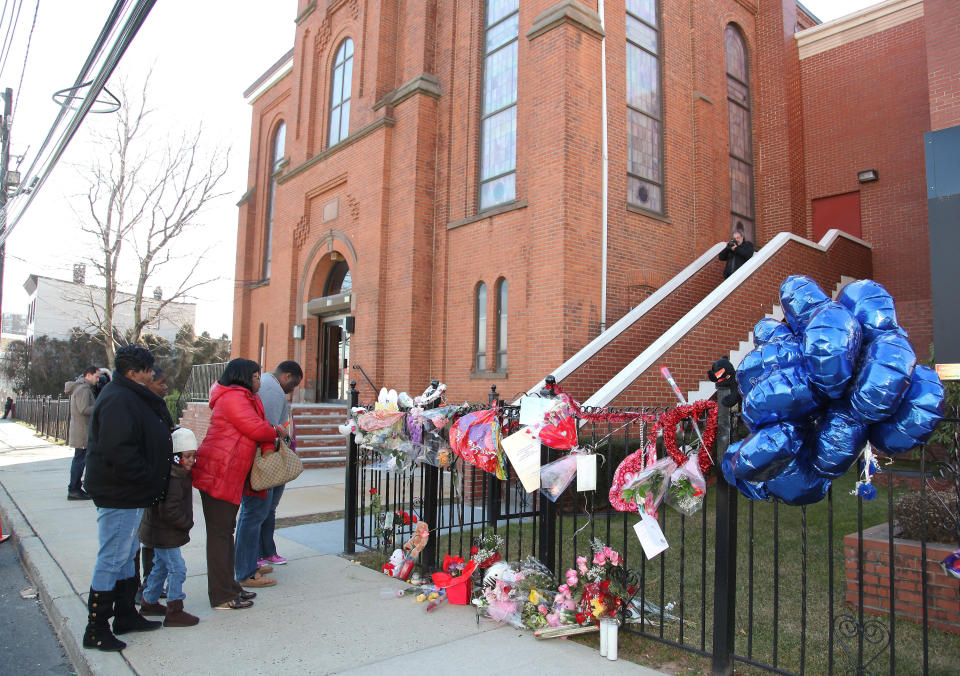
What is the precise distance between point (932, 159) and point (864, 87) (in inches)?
318

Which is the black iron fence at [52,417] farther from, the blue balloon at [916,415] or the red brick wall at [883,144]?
the red brick wall at [883,144]

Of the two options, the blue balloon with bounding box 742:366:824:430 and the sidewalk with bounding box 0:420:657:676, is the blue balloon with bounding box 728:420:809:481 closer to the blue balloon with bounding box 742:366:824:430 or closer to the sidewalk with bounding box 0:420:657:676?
the blue balloon with bounding box 742:366:824:430

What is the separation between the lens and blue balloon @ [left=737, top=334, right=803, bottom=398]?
278 cm

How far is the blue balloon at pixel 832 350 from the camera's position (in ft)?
8.34

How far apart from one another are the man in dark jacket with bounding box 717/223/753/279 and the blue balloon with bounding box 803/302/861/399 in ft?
35.9

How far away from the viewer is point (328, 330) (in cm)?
1866

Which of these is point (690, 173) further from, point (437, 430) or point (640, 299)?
point (437, 430)

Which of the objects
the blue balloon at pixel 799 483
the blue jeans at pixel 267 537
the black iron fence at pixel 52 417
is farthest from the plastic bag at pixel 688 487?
the black iron fence at pixel 52 417

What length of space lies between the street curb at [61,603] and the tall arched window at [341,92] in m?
13.0

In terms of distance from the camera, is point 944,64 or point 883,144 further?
point 883,144

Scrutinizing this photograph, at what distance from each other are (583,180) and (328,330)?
9524 mm

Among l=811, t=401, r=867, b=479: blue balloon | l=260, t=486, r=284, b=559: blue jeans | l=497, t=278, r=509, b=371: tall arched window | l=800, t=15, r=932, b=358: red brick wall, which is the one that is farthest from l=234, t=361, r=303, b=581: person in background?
l=800, t=15, r=932, b=358: red brick wall

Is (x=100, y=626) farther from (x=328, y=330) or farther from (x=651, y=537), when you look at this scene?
(x=328, y=330)

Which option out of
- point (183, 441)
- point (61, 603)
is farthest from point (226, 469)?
point (61, 603)
